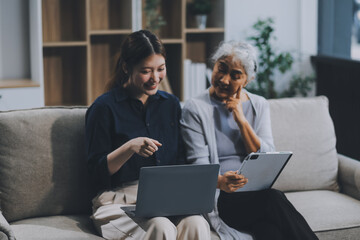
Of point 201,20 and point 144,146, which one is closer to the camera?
point 144,146

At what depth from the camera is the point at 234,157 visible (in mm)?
2361

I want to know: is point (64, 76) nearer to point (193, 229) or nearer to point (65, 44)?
point (65, 44)

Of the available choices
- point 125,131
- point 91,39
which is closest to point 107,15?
point 91,39

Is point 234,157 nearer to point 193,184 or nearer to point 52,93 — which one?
point 193,184

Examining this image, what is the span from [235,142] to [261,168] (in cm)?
23

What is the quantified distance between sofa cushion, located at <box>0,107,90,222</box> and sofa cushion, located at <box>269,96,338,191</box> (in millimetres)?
914

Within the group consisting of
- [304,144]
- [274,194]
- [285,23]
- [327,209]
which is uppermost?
[285,23]

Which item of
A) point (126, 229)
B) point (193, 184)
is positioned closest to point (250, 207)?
point (193, 184)

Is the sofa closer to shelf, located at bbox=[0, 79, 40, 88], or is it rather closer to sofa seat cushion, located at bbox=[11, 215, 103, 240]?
sofa seat cushion, located at bbox=[11, 215, 103, 240]

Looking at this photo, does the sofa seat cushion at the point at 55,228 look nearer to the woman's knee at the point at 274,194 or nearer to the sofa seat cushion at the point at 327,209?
the woman's knee at the point at 274,194

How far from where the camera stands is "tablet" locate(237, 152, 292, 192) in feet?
6.92

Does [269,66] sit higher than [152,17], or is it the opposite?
[152,17]

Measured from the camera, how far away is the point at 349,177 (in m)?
2.66

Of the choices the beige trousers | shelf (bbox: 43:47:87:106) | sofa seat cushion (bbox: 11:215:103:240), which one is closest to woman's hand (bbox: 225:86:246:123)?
the beige trousers
